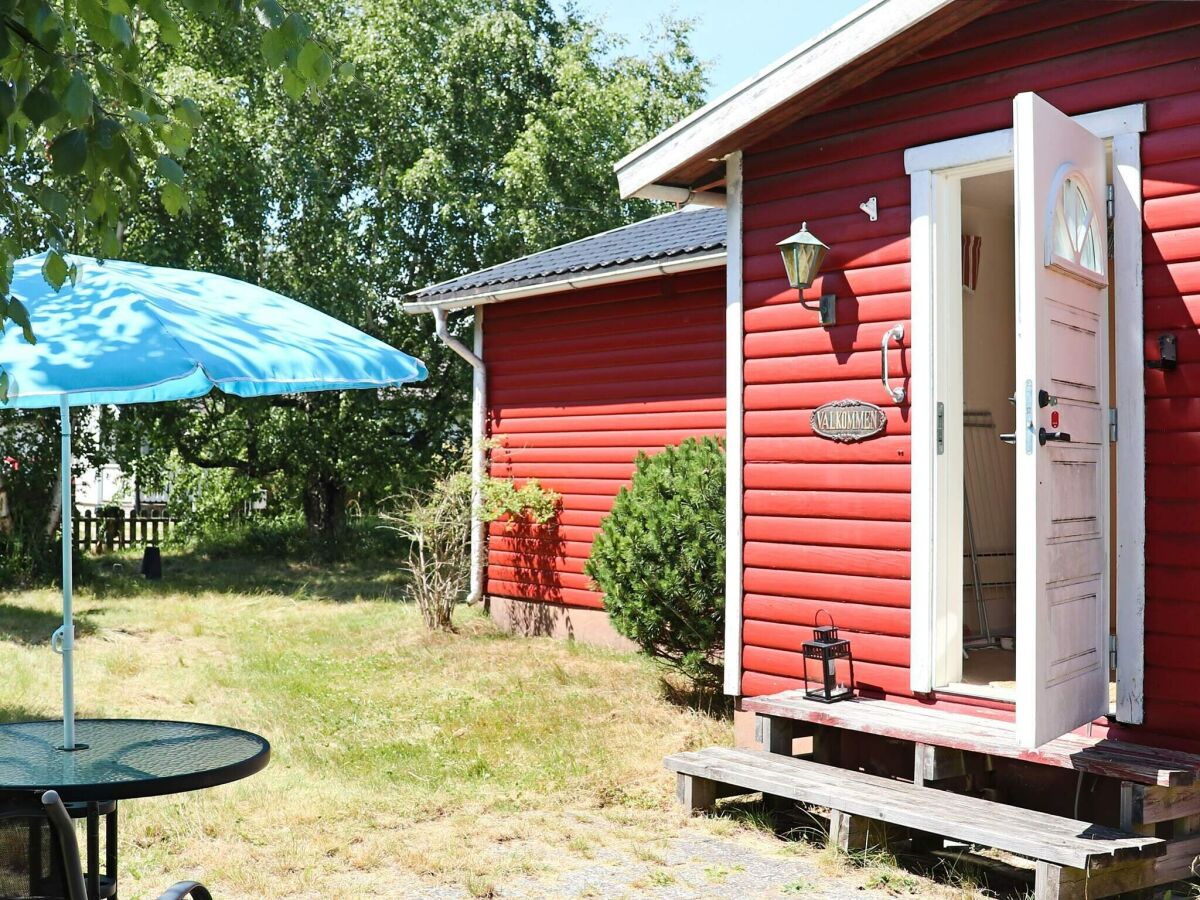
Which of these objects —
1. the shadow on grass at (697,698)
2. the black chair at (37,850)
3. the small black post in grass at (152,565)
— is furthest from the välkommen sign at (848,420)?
the small black post in grass at (152,565)

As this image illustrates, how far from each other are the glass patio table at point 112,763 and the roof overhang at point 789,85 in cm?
364

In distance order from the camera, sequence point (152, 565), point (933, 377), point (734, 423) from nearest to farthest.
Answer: point (933, 377) < point (734, 423) < point (152, 565)

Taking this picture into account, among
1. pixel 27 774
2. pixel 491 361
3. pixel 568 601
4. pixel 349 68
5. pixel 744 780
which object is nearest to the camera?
pixel 349 68

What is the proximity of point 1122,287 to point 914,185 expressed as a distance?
3.64 ft

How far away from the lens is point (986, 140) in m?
5.20

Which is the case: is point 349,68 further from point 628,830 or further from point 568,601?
point 568,601

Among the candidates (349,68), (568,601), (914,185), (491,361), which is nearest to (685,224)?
(491,361)

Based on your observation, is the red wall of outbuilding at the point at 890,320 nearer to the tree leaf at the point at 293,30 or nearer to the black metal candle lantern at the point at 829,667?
the black metal candle lantern at the point at 829,667

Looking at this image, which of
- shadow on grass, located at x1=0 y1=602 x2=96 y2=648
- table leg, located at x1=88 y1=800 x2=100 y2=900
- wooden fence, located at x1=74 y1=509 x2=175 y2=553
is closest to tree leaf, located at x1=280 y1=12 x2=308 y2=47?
table leg, located at x1=88 y1=800 x2=100 y2=900

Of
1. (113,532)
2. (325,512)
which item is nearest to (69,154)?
(325,512)

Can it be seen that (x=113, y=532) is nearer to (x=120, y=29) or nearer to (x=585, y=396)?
(x=585, y=396)

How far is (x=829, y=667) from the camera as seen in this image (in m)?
5.64

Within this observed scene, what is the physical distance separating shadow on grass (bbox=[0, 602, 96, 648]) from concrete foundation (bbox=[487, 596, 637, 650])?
3.70 meters

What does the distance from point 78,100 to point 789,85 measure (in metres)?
3.85
